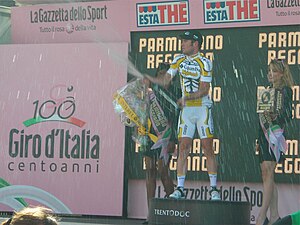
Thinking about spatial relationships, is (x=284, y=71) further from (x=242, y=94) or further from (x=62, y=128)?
(x=62, y=128)

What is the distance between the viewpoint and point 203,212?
9.13 metres

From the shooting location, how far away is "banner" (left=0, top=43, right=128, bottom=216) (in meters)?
11.2

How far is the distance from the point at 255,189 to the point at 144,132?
1.50 m

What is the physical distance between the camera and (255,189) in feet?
34.2

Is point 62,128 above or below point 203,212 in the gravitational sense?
above

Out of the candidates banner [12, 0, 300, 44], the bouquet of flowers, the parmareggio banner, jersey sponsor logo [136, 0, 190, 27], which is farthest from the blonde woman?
jersey sponsor logo [136, 0, 190, 27]

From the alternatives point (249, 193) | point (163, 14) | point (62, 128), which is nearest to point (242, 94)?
point (249, 193)

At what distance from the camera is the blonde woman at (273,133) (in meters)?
9.66

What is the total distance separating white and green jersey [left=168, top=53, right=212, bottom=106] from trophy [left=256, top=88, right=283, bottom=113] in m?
0.59

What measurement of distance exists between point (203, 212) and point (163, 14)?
2.97 m

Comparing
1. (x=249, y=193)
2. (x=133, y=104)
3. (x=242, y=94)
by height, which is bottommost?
(x=249, y=193)

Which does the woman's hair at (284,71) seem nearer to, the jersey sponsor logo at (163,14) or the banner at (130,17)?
the banner at (130,17)

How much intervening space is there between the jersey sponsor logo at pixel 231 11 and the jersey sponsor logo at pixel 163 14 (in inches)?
12.1

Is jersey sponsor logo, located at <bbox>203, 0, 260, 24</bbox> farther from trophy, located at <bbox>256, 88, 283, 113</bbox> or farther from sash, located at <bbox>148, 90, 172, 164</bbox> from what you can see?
sash, located at <bbox>148, 90, 172, 164</bbox>
